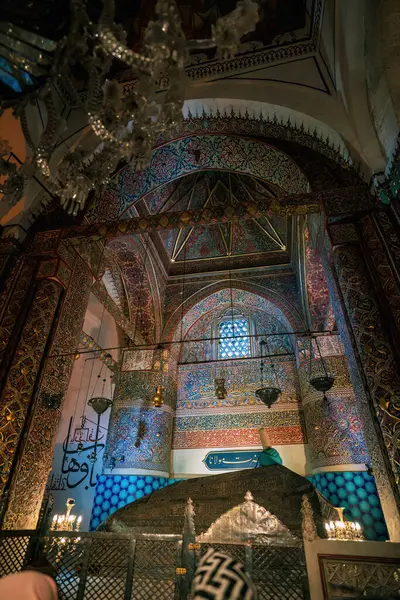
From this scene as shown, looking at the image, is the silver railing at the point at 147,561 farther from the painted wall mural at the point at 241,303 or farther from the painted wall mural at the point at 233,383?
the painted wall mural at the point at 241,303

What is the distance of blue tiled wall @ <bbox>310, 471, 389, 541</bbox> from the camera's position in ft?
17.1

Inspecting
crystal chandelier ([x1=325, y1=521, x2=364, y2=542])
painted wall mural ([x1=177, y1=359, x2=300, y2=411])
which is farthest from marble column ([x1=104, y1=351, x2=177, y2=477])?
crystal chandelier ([x1=325, y1=521, x2=364, y2=542])

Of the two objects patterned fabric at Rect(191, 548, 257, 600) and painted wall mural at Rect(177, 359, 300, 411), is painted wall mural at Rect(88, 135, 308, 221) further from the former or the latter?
patterned fabric at Rect(191, 548, 257, 600)

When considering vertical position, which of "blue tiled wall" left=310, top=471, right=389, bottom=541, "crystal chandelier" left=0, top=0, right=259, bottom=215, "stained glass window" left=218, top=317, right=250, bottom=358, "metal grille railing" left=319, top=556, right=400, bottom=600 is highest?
"stained glass window" left=218, top=317, right=250, bottom=358

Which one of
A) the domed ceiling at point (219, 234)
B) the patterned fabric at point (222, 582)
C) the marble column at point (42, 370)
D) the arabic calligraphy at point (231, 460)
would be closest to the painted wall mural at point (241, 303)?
the domed ceiling at point (219, 234)

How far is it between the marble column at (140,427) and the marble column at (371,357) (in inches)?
191

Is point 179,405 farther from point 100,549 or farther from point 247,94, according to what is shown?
point 247,94

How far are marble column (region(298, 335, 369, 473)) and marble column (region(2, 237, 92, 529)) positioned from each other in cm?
474

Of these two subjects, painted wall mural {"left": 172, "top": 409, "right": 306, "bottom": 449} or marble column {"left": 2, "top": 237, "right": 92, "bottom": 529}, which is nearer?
marble column {"left": 2, "top": 237, "right": 92, "bottom": 529}

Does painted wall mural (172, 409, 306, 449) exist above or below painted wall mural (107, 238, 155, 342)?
below

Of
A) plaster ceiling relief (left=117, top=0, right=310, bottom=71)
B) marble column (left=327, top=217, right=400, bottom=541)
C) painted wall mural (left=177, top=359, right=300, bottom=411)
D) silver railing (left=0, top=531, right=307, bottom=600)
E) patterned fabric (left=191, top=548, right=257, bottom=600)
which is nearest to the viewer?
patterned fabric (left=191, top=548, right=257, bottom=600)

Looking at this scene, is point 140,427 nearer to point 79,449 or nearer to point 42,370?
point 79,449

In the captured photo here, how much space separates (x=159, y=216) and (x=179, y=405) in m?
4.87

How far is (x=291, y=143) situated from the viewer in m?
4.71
